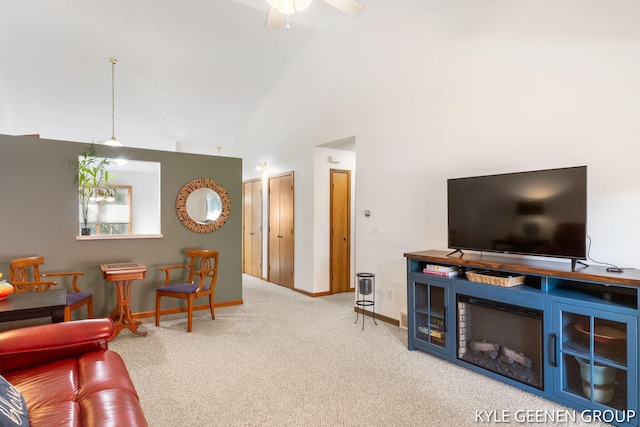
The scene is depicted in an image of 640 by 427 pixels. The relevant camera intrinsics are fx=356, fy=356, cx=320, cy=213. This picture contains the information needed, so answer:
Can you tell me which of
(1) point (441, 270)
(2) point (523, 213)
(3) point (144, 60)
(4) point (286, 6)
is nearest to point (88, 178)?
(3) point (144, 60)

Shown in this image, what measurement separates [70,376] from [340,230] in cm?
434

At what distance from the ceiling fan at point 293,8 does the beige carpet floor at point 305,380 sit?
2.56 meters

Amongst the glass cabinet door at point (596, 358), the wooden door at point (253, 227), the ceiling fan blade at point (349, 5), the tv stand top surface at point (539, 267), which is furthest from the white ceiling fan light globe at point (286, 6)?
the wooden door at point (253, 227)

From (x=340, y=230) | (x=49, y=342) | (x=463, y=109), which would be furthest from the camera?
(x=340, y=230)

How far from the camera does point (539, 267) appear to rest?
252 cm

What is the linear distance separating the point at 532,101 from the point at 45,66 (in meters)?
6.27

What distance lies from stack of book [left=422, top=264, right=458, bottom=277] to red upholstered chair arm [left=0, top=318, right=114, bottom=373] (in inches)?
98.3

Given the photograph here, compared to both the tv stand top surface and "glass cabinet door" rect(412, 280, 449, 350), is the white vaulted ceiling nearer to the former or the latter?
the tv stand top surface

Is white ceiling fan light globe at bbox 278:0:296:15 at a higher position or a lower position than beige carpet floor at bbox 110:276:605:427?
higher

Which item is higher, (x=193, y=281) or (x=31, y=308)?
(x=31, y=308)

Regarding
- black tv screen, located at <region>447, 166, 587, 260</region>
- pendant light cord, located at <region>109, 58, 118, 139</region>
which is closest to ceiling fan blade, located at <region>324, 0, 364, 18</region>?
black tv screen, located at <region>447, 166, 587, 260</region>

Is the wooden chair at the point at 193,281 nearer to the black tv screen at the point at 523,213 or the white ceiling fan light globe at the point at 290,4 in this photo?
the black tv screen at the point at 523,213

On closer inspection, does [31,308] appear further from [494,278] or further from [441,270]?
[494,278]

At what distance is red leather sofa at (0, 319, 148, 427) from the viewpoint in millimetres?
1510
